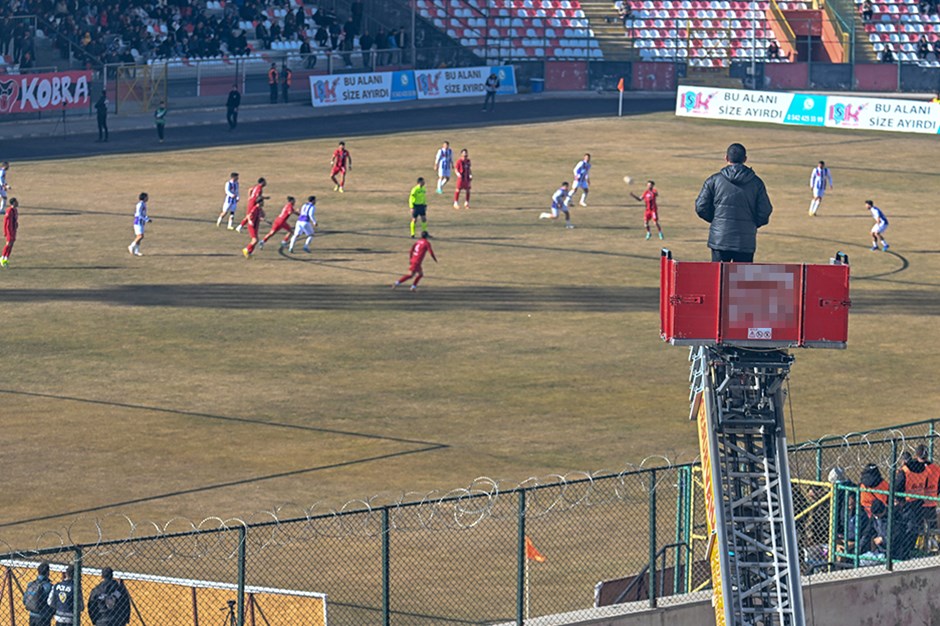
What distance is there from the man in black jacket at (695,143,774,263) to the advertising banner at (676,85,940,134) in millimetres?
54956

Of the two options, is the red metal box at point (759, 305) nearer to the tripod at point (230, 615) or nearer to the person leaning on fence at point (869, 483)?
the person leaning on fence at point (869, 483)

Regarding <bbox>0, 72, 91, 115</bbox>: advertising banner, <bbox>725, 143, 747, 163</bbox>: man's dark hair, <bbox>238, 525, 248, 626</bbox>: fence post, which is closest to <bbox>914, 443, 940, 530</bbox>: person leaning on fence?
<bbox>725, 143, 747, 163</bbox>: man's dark hair

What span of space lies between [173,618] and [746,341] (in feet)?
19.4

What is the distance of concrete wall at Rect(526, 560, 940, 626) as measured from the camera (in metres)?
18.6

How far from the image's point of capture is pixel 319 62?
78625 mm

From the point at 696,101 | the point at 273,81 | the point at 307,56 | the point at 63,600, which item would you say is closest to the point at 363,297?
the point at 63,600

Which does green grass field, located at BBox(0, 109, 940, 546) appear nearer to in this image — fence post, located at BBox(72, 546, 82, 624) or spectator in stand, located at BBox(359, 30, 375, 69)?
fence post, located at BBox(72, 546, 82, 624)

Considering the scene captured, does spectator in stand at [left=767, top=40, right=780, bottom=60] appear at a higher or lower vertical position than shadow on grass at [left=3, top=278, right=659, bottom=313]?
higher

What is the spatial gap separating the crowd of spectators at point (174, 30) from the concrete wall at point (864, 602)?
5348cm

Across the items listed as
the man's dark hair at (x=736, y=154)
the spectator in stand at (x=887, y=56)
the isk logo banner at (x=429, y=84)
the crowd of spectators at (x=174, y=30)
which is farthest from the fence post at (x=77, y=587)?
the spectator in stand at (x=887, y=56)

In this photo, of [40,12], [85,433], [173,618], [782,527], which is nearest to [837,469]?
[782,527]

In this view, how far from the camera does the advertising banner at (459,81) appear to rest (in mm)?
78938

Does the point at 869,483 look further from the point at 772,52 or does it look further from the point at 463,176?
the point at 772,52

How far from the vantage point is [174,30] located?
245ft
